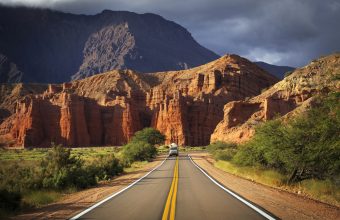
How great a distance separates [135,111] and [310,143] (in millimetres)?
118747

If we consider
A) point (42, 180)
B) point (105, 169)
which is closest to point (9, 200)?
point (42, 180)

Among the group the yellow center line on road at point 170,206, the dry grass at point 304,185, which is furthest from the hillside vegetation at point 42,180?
the dry grass at point 304,185

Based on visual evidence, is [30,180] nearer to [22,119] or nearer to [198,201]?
[198,201]

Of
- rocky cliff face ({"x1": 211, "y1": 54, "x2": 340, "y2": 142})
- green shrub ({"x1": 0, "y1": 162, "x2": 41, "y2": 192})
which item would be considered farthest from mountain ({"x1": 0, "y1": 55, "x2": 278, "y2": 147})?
green shrub ({"x1": 0, "y1": 162, "x2": 41, "y2": 192})

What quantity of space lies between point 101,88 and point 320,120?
470ft

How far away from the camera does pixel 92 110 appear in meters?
139

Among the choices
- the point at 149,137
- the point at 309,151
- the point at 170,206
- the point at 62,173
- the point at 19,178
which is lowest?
the point at 170,206

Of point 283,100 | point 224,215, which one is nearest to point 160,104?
point 283,100

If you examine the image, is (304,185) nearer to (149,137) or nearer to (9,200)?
(9,200)

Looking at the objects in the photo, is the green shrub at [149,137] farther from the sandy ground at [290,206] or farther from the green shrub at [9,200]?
the green shrub at [9,200]

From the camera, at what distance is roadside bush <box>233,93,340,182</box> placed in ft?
58.5

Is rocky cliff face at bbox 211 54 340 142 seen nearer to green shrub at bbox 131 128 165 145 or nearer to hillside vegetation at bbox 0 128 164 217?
green shrub at bbox 131 128 165 145

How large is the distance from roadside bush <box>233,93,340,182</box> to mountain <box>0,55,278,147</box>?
104084mm

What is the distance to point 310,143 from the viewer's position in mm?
20047
